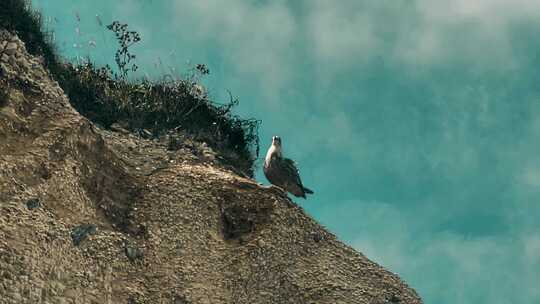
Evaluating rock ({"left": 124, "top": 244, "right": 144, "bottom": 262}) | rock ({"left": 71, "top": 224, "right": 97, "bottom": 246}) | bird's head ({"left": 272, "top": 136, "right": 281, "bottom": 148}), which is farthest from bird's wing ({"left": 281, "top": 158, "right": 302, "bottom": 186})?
rock ({"left": 71, "top": 224, "right": 97, "bottom": 246})

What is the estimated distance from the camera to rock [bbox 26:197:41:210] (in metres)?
20.6

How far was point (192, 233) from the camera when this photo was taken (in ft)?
78.2

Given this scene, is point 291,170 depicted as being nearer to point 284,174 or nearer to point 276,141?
point 284,174

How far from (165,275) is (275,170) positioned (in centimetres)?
824

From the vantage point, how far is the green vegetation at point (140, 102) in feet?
96.4

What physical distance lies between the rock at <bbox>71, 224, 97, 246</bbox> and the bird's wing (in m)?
9.09

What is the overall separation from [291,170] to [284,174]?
0.96 ft

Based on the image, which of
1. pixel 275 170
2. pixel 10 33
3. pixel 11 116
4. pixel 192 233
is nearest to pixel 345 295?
pixel 192 233

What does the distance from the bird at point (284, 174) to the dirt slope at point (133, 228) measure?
2.62 m

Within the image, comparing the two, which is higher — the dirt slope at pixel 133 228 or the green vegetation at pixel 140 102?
the green vegetation at pixel 140 102

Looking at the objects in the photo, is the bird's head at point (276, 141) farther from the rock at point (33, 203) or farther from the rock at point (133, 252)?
the rock at point (33, 203)

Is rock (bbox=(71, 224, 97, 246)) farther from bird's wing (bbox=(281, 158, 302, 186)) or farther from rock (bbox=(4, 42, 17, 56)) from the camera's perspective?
bird's wing (bbox=(281, 158, 302, 186))

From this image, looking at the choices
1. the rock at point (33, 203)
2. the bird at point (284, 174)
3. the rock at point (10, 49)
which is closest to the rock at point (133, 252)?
the rock at point (33, 203)

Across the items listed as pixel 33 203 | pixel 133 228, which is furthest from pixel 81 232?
pixel 133 228
